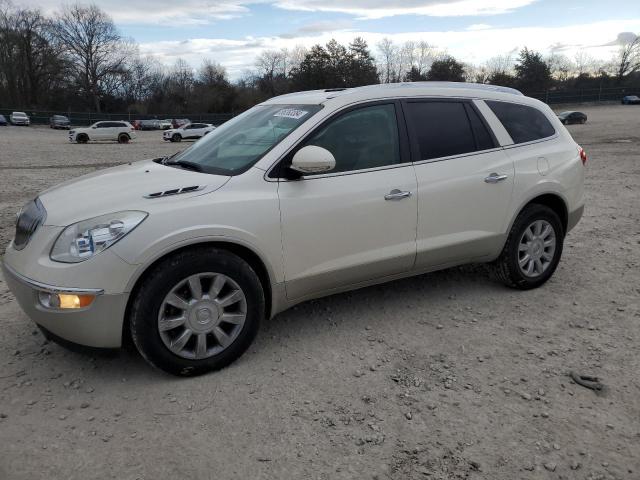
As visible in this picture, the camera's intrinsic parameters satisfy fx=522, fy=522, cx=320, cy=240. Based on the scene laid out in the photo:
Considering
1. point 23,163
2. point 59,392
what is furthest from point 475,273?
point 23,163

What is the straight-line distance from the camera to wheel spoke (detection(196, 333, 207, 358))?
322cm

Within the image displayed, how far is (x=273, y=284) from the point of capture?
344 centimetres

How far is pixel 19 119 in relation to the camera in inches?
2175

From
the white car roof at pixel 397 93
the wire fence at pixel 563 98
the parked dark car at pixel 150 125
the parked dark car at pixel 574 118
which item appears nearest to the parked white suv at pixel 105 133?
the parked dark car at pixel 150 125

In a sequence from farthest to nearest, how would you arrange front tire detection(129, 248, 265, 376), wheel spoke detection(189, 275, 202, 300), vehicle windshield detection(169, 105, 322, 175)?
1. vehicle windshield detection(169, 105, 322, 175)
2. wheel spoke detection(189, 275, 202, 300)
3. front tire detection(129, 248, 265, 376)

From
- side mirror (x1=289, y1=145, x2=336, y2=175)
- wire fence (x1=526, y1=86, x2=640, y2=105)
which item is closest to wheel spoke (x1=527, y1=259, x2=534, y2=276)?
side mirror (x1=289, y1=145, x2=336, y2=175)

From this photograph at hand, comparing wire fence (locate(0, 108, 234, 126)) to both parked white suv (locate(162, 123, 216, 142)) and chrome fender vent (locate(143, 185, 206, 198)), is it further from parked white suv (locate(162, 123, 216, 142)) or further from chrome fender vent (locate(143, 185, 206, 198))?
chrome fender vent (locate(143, 185, 206, 198))

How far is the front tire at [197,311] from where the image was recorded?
3.03m

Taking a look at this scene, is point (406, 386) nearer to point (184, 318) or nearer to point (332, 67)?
point (184, 318)

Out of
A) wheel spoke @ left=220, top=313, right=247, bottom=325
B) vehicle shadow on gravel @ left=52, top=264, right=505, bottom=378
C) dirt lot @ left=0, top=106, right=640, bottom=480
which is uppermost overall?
wheel spoke @ left=220, top=313, right=247, bottom=325

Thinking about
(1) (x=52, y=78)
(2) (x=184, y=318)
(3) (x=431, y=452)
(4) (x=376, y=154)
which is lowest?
(3) (x=431, y=452)

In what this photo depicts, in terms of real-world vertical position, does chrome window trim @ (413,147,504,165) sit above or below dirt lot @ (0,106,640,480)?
above

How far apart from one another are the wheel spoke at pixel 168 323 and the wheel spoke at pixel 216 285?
0.23 metres

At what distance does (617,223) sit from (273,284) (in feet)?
18.4
